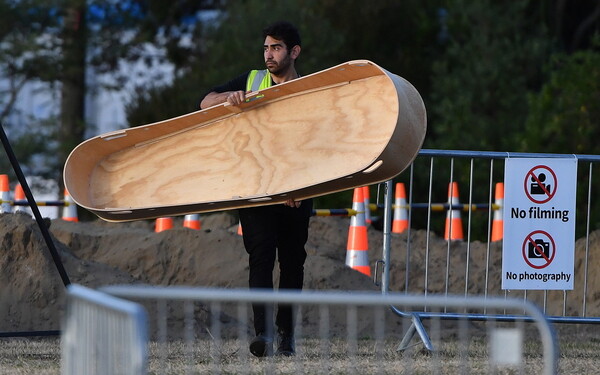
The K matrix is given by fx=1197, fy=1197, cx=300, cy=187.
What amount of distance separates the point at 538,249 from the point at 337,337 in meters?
1.68

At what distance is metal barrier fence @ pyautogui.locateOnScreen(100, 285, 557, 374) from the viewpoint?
13.6 ft

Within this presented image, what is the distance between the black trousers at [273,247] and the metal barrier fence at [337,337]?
203 mm

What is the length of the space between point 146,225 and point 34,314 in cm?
A: 845

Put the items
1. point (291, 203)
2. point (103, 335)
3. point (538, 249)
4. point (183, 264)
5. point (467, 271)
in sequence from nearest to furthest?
1. point (103, 335)
2. point (291, 203)
3. point (538, 249)
4. point (467, 271)
5. point (183, 264)

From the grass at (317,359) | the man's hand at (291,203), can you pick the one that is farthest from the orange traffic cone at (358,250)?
the man's hand at (291,203)

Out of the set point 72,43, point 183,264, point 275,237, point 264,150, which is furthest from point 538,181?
point 72,43

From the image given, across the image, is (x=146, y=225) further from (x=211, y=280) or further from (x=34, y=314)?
(x=34, y=314)

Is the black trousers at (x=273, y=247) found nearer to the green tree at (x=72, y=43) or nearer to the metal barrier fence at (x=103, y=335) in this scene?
the metal barrier fence at (x=103, y=335)

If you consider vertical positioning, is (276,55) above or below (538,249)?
above

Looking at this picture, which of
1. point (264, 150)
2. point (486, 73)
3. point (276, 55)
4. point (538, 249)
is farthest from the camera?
point (486, 73)

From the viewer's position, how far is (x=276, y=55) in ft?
23.6

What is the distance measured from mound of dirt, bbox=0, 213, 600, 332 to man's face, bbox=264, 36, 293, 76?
174 centimetres

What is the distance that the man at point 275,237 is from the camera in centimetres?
691

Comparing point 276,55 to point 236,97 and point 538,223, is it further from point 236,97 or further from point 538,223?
point 538,223
